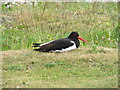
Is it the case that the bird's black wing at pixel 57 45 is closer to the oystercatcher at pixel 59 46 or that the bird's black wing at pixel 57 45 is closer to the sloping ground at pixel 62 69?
the oystercatcher at pixel 59 46

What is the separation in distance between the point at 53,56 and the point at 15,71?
149 cm

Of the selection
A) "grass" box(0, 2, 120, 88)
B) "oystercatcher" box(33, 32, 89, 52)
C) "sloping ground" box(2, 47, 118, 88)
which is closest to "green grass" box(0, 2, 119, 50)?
"grass" box(0, 2, 120, 88)

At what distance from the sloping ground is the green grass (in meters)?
1.64

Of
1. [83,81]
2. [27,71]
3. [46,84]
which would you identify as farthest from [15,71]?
[83,81]

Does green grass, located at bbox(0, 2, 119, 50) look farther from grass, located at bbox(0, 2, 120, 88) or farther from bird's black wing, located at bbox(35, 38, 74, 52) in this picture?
bird's black wing, located at bbox(35, 38, 74, 52)

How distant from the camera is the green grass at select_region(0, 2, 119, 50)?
10.6 metres

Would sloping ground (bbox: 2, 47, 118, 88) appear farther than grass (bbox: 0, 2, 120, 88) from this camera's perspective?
No

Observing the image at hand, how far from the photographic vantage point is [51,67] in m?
7.36

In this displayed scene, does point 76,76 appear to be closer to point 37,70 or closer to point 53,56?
point 37,70

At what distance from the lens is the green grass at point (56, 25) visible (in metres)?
10.6

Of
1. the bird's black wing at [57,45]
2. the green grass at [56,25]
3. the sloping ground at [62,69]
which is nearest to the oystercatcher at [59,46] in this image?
the bird's black wing at [57,45]

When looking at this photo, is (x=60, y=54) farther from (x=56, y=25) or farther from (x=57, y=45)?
(x=56, y=25)

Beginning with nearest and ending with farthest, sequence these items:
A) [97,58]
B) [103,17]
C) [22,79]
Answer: [22,79], [97,58], [103,17]

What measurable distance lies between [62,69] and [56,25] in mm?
5275
